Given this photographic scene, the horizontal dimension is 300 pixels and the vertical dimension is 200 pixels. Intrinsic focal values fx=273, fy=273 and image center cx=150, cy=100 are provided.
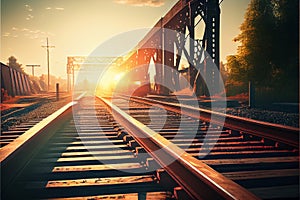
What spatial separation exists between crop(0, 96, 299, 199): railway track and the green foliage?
56.7 ft

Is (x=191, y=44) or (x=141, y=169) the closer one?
(x=141, y=169)

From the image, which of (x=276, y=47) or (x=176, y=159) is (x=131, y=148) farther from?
(x=276, y=47)

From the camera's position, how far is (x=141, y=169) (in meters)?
2.87

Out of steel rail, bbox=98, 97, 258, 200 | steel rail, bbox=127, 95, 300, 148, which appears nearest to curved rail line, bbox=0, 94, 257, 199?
steel rail, bbox=98, 97, 258, 200

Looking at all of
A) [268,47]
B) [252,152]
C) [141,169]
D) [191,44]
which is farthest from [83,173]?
[268,47]

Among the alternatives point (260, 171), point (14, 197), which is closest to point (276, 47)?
point (260, 171)

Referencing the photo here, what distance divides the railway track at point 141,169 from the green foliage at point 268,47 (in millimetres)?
17288

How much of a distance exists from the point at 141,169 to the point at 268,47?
69.3ft

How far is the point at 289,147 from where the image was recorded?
369cm

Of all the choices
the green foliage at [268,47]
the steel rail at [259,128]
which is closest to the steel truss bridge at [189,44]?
the steel rail at [259,128]

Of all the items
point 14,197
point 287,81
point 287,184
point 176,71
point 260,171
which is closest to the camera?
point 14,197

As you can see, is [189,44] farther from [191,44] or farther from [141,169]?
[141,169]

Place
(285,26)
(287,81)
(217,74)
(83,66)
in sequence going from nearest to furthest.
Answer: (217,74), (287,81), (285,26), (83,66)

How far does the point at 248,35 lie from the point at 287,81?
18.0 ft
